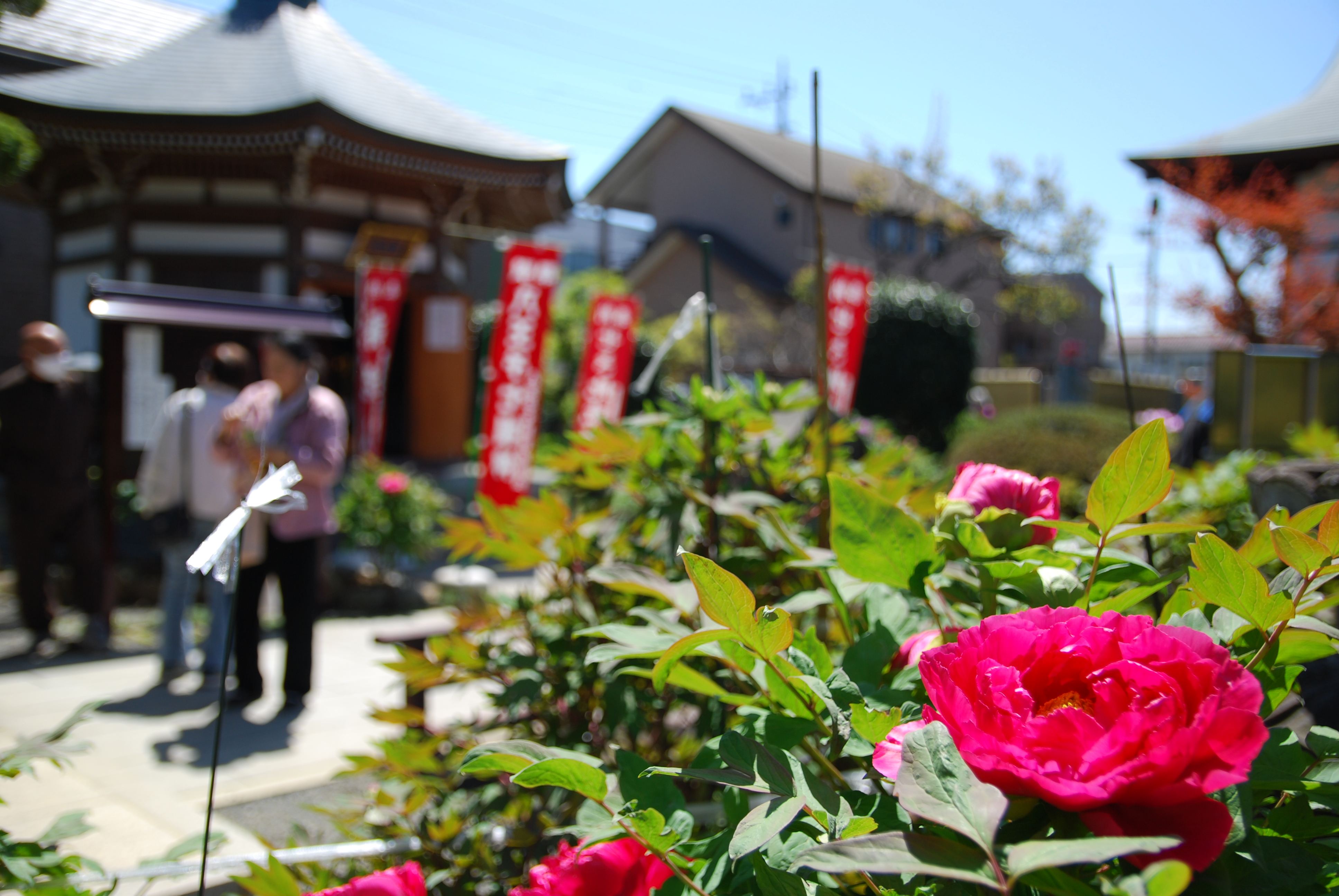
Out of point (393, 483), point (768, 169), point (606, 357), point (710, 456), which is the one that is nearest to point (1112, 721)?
point (710, 456)

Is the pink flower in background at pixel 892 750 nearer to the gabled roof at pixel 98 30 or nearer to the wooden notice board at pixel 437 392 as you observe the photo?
the wooden notice board at pixel 437 392

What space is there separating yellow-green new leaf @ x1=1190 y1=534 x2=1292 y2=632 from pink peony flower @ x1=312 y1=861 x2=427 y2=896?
0.69 meters

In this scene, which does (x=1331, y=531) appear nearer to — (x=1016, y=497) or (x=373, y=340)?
(x=1016, y=497)

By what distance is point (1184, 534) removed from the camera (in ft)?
6.41

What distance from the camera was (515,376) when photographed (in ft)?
22.0

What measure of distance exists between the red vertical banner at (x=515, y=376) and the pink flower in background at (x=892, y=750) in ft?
20.1

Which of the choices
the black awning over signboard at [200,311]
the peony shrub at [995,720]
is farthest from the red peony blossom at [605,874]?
the black awning over signboard at [200,311]

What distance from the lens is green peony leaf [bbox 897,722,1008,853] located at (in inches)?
17.6

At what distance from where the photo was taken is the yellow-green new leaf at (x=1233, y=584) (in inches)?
23.8

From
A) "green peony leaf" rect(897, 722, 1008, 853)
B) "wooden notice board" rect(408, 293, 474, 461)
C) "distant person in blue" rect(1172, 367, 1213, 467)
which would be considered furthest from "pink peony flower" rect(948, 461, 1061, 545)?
"wooden notice board" rect(408, 293, 474, 461)

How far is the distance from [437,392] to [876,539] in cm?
1194

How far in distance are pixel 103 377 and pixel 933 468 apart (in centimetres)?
819

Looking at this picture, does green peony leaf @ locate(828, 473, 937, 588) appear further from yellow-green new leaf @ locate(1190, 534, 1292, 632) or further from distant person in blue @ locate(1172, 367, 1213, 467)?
distant person in blue @ locate(1172, 367, 1213, 467)

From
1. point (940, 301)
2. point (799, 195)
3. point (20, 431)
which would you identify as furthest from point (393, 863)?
point (799, 195)
